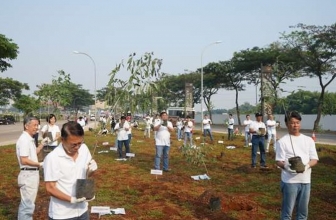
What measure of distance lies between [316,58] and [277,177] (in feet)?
75.9

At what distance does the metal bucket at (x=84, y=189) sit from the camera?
309 cm

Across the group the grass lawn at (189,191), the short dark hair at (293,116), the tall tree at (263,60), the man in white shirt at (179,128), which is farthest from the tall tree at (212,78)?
the short dark hair at (293,116)

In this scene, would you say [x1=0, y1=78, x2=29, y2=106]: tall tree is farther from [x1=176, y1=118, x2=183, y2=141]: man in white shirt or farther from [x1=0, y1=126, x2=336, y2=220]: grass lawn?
[x1=0, y1=126, x2=336, y2=220]: grass lawn

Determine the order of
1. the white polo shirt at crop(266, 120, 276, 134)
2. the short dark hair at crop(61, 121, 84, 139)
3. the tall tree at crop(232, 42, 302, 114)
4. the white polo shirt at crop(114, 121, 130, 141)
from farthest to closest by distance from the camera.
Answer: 1. the tall tree at crop(232, 42, 302, 114)
2. the white polo shirt at crop(266, 120, 276, 134)
3. the white polo shirt at crop(114, 121, 130, 141)
4. the short dark hair at crop(61, 121, 84, 139)

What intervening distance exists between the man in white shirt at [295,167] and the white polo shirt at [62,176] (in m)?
2.56

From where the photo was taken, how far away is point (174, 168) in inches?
441

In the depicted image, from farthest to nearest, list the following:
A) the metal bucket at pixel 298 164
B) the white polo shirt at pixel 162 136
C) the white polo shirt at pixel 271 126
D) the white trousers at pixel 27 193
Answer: the white polo shirt at pixel 271 126 → the white polo shirt at pixel 162 136 → the white trousers at pixel 27 193 → the metal bucket at pixel 298 164

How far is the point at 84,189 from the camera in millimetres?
3088

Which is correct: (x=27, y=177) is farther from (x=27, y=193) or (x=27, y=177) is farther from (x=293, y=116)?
(x=293, y=116)

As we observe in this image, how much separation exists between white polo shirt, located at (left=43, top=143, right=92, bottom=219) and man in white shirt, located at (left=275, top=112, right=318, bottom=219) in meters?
2.56

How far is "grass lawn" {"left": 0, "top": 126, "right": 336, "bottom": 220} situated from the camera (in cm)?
625

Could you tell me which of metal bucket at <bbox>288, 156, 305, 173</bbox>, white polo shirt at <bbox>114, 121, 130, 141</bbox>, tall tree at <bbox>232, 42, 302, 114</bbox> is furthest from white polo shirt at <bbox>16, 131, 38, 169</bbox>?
tall tree at <bbox>232, 42, 302, 114</bbox>

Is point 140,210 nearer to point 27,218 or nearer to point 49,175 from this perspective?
point 27,218

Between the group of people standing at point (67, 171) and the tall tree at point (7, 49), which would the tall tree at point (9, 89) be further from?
the group of people standing at point (67, 171)
